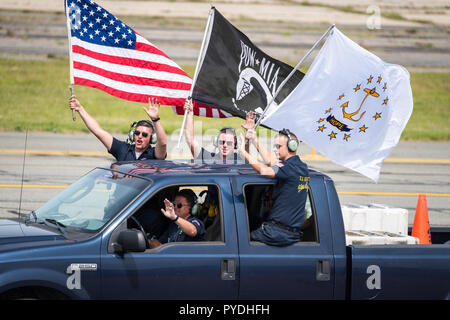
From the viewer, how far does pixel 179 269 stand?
5691 millimetres

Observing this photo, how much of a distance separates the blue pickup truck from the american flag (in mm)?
2740

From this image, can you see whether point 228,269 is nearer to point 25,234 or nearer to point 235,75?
point 25,234

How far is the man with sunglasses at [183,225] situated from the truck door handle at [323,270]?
0.95m

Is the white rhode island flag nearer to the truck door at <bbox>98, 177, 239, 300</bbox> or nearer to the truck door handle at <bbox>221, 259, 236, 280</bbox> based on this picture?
the truck door at <bbox>98, 177, 239, 300</bbox>

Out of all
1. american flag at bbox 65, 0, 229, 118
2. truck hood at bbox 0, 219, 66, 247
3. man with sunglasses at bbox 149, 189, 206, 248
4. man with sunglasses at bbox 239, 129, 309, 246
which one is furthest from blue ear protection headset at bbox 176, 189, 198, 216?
american flag at bbox 65, 0, 229, 118

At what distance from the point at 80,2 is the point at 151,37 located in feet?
97.2

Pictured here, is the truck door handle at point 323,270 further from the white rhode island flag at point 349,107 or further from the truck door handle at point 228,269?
the white rhode island flag at point 349,107

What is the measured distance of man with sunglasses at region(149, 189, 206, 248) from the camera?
5.89m

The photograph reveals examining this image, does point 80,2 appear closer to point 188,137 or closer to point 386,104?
point 188,137

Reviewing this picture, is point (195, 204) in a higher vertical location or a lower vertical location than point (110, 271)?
higher

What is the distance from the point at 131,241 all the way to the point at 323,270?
1.55m

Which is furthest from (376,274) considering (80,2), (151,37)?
(151,37)

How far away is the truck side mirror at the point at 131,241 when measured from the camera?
5477 mm

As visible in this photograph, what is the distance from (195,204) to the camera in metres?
6.23
